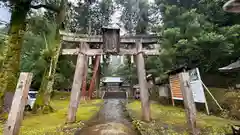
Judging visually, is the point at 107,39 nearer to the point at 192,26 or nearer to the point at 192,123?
the point at 192,123

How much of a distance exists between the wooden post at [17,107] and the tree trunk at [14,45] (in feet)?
18.5

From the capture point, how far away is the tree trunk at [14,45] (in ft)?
31.5

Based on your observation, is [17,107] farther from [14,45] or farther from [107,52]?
[14,45]

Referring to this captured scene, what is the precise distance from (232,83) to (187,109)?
856cm

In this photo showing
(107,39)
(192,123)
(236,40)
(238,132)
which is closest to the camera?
(238,132)

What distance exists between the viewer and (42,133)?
5.97 metres

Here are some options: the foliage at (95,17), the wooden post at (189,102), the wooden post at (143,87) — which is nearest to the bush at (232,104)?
the wooden post at (143,87)

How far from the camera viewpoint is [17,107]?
14.9 feet

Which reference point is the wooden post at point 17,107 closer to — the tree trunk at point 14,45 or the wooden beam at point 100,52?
the wooden beam at point 100,52

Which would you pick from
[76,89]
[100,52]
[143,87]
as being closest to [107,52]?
[100,52]

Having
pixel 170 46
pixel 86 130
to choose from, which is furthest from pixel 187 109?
pixel 170 46

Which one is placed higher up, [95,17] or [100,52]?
[95,17]

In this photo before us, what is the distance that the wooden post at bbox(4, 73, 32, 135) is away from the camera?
4.39 metres

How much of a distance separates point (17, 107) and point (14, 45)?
21.8ft
